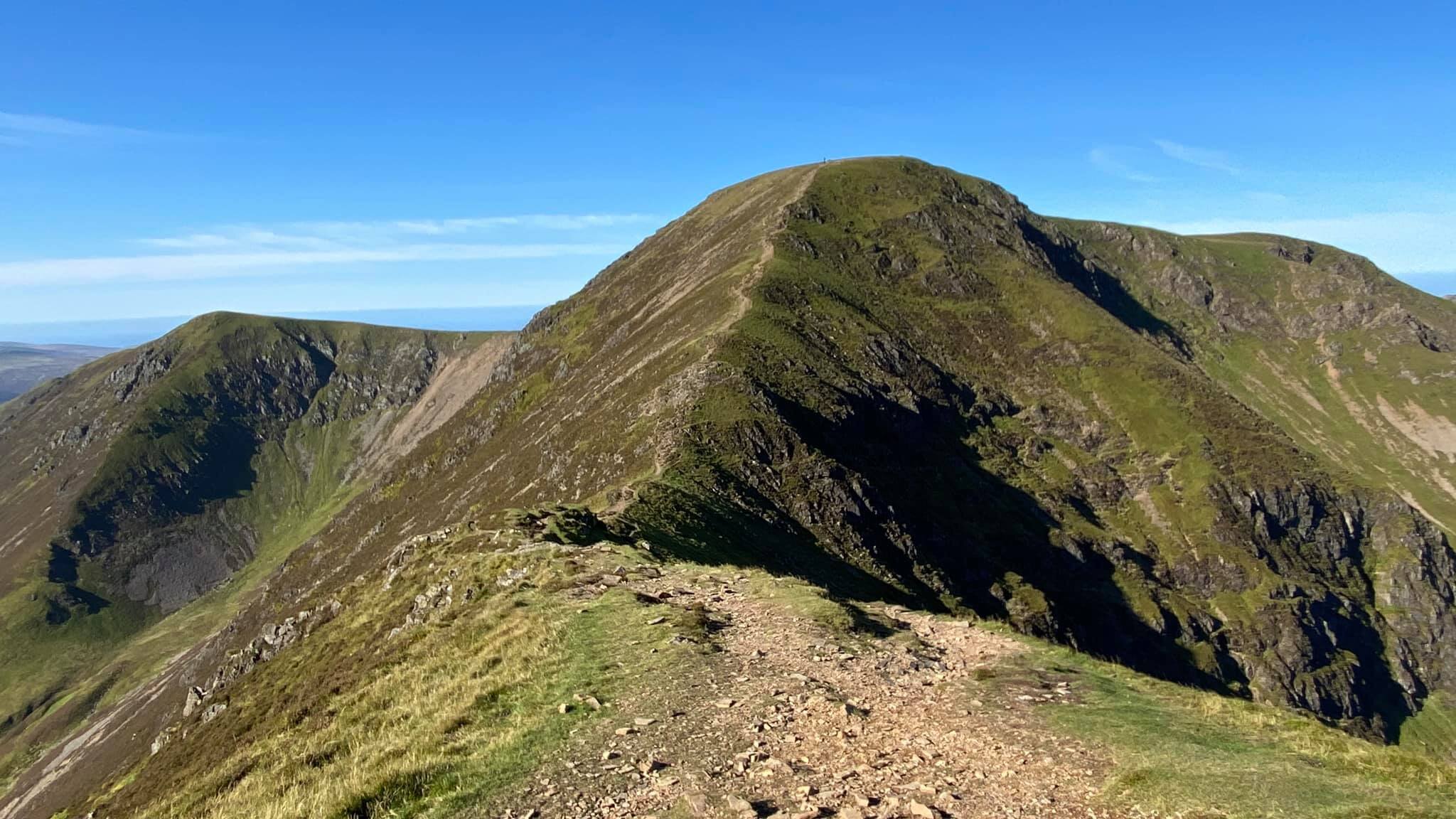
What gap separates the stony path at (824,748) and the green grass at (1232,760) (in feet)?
2.64

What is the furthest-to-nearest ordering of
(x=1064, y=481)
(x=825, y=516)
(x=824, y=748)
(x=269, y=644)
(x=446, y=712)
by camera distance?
(x=1064, y=481), (x=825, y=516), (x=269, y=644), (x=446, y=712), (x=824, y=748)

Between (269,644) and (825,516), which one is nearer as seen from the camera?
(269,644)

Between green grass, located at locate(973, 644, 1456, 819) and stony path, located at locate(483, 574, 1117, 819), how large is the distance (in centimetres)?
80

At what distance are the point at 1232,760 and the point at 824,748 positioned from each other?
342 inches

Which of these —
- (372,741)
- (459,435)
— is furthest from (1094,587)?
(459,435)

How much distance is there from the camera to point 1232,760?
15922 millimetres

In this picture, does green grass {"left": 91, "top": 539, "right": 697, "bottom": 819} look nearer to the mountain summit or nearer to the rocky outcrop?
the mountain summit

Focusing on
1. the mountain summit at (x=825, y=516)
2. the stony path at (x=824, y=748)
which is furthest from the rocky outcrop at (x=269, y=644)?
the stony path at (x=824, y=748)

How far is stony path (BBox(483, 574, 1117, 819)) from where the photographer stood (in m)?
14.7

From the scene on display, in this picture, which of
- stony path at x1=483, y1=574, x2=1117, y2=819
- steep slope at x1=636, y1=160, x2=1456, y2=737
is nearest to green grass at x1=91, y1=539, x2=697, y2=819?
stony path at x1=483, y1=574, x2=1117, y2=819

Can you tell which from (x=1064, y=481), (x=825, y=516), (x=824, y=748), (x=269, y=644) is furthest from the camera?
(x=1064, y=481)

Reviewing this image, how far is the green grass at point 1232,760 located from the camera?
533 inches

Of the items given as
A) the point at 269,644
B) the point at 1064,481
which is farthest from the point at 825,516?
the point at 1064,481

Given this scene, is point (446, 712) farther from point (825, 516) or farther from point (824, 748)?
point (825, 516)
